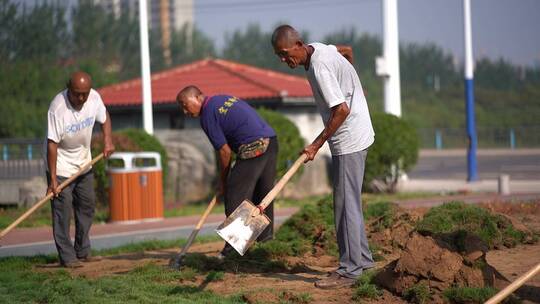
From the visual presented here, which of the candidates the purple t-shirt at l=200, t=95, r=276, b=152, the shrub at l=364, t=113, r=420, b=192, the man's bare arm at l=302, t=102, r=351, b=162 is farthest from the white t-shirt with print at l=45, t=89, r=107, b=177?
the shrub at l=364, t=113, r=420, b=192

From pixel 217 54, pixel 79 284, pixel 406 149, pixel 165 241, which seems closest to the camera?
pixel 79 284

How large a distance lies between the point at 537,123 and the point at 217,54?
4021 cm

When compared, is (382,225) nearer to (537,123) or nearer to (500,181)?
(500,181)

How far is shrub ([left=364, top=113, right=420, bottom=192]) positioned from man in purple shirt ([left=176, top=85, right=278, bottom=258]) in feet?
34.8

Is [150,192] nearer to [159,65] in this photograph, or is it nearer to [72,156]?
[72,156]

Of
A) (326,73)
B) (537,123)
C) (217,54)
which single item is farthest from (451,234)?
(217,54)

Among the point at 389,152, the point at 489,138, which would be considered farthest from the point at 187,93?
the point at 489,138

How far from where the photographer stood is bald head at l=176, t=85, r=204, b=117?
8270 mm

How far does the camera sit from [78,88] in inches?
355

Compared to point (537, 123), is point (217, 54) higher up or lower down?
higher up

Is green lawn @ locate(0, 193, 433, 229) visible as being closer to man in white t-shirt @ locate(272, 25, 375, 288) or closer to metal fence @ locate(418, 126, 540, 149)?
man in white t-shirt @ locate(272, 25, 375, 288)

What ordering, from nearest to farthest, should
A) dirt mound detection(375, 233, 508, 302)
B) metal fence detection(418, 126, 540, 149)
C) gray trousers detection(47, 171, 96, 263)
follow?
dirt mound detection(375, 233, 508, 302) → gray trousers detection(47, 171, 96, 263) → metal fence detection(418, 126, 540, 149)

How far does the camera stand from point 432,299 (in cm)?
630

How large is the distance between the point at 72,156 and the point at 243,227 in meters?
3.27
